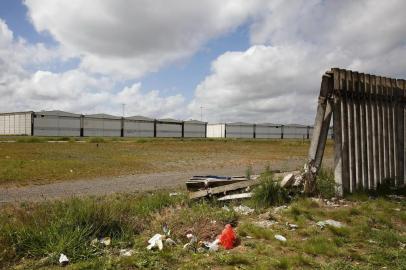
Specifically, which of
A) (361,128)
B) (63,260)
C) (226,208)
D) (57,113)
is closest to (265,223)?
(226,208)

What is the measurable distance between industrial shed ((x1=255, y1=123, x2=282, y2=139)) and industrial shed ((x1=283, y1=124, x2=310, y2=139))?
9.68ft

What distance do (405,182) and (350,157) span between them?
7.44 feet

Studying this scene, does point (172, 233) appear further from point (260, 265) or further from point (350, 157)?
point (350, 157)

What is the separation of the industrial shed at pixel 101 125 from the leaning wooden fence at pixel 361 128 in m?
66.1

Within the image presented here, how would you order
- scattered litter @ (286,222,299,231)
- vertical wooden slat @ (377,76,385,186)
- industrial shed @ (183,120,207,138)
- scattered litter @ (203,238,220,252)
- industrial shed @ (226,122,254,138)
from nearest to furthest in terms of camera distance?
scattered litter @ (203,238,220,252) < scattered litter @ (286,222,299,231) < vertical wooden slat @ (377,76,385,186) < industrial shed @ (183,120,207,138) < industrial shed @ (226,122,254,138)

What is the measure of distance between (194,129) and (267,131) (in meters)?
23.2

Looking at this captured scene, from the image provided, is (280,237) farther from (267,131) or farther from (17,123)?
(267,131)

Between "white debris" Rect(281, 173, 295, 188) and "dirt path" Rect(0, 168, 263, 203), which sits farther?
"dirt path" Rect(0, 168, 263, 203)

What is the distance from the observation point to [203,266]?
412 centimetres

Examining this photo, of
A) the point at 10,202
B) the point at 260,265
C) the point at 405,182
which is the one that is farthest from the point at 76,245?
the point at 405,182

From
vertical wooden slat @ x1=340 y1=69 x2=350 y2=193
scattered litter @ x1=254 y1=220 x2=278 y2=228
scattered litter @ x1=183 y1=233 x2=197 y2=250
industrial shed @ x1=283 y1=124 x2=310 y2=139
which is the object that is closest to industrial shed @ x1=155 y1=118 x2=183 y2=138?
industrial shed @ x1=283 y1=124 x2=310 y2=139

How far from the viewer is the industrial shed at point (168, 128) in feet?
264

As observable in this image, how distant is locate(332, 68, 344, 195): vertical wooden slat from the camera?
7425 mm

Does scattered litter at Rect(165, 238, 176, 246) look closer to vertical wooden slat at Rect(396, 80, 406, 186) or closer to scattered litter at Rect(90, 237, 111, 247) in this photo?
scattered litter at Rect(90, 237, 111, 247)
